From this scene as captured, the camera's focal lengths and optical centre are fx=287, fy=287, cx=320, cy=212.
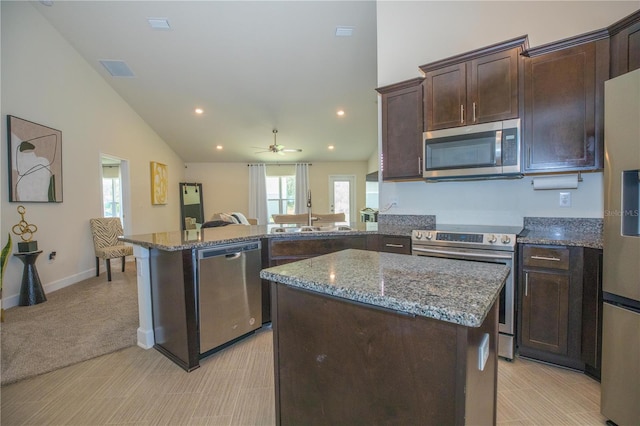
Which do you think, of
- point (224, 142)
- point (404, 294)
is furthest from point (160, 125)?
point (404, 294)

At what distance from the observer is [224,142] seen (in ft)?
23.4

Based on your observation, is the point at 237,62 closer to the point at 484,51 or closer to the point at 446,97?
the point at 446,97

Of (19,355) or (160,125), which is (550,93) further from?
(160,125)

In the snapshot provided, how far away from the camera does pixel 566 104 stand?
208 cm

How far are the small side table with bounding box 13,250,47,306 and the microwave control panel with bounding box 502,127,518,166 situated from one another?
4.92 meters

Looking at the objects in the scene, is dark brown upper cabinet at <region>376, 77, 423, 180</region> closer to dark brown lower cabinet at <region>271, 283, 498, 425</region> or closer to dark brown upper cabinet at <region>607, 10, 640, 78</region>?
dark brown upper cabinet at <region>607, 10, 640, 78</region>

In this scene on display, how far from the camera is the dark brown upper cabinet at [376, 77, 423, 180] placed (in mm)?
2682

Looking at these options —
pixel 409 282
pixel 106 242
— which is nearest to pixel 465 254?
pixel 409 282

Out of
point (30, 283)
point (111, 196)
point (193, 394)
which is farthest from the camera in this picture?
point (111, 196)

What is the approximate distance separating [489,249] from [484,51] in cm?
158

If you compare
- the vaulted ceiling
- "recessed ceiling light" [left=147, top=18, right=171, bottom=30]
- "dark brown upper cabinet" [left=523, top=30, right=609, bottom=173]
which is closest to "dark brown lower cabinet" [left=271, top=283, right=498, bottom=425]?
"dark brown upper cabinet" [left=523, top=30, right=609, bottom=173]

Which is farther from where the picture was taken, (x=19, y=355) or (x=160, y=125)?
(x=160, y=125)

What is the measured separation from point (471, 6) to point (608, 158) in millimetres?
2156

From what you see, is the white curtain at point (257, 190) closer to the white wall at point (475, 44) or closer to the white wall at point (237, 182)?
the white wall at point (237, 182)
